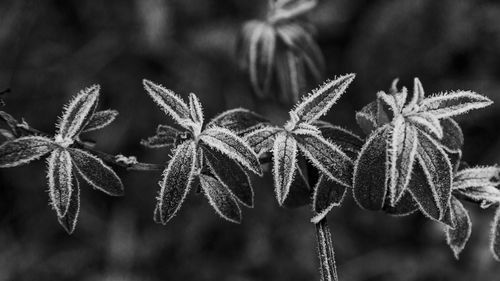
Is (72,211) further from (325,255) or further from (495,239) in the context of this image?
(495,239)

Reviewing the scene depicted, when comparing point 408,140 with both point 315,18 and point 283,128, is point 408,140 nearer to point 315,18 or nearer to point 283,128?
point 283,128

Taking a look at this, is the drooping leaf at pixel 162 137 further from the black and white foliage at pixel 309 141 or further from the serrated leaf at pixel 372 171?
the serrated leaf at pixel 372 171

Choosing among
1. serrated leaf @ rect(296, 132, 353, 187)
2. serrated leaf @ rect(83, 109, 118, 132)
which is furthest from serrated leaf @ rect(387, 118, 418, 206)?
serrated leaf @ rect(83, 109, 118, 132)

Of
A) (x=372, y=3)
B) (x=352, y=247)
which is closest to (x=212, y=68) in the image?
(x=372, y=3)

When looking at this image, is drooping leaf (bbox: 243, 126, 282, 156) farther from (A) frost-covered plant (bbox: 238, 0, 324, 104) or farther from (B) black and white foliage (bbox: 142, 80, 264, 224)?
(A) frost-covered plant (bbox: 238, 0, 324, 104)

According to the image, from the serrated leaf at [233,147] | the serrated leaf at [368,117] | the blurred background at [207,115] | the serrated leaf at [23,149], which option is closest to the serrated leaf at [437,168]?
the serrated leaf at [368,117]
